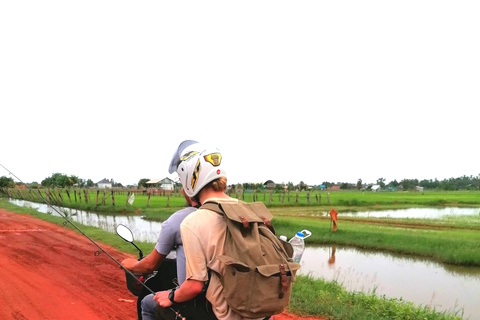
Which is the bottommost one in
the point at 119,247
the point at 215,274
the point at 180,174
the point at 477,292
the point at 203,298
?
the point at 477,292

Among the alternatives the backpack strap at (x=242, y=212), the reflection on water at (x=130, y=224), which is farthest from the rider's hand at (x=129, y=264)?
the reflection on water at (x=130, y=224)

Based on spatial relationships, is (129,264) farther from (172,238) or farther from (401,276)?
(401,276)

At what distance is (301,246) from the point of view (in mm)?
3111

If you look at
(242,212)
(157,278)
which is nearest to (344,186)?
(157,278)

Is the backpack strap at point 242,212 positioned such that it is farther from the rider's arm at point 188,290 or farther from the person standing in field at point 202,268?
the rider's arm at point 188,290

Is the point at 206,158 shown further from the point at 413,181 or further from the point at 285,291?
the point at 413,181

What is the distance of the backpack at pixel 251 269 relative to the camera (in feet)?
5.87

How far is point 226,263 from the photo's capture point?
5.85 feet

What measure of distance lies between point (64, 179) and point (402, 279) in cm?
7411

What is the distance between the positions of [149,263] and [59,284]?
4495 mm

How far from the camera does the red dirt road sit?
4910 millimetres

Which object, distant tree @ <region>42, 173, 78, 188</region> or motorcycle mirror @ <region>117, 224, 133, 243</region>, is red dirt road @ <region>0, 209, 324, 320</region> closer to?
motorcycle mirror @ <region>117, 224, 133, 243</region>

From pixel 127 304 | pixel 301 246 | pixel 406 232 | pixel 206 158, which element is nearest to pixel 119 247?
pixel 127 304

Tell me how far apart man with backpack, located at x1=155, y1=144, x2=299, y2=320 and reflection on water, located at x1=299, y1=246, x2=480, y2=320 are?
22.2 feet
